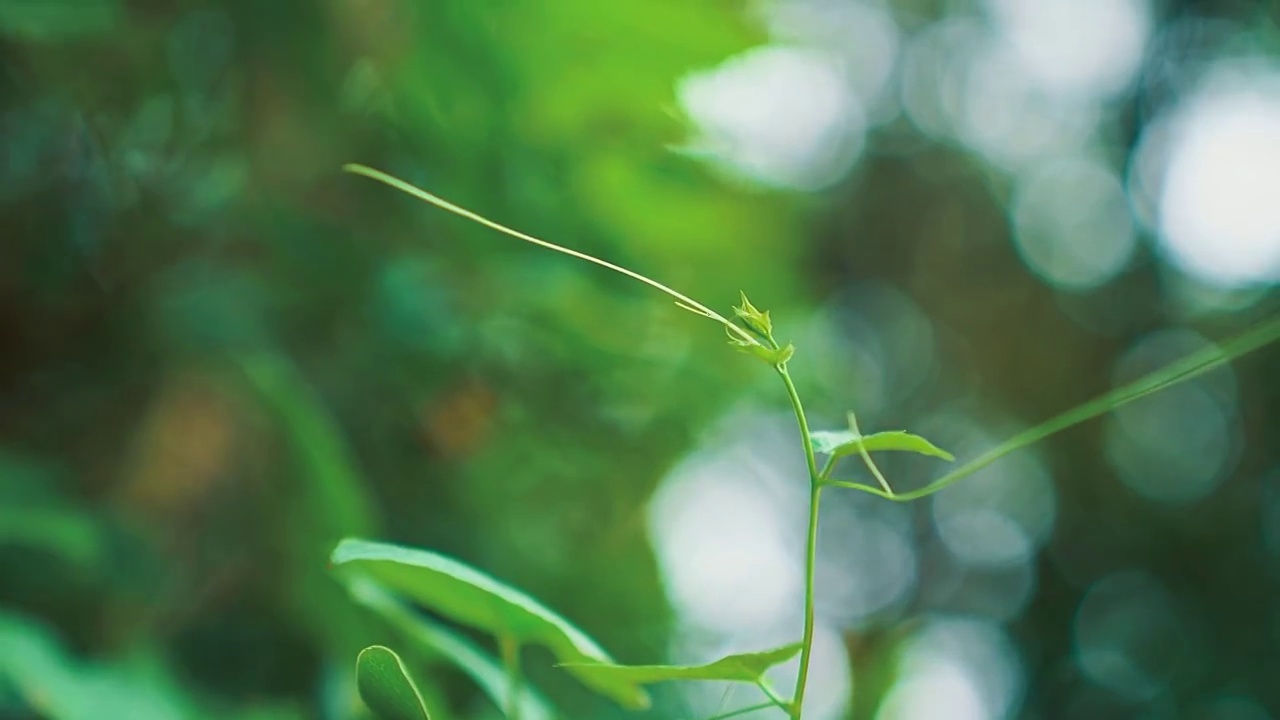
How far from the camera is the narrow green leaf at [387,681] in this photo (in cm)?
17

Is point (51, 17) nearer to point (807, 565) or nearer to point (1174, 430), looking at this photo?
point (807, 565)

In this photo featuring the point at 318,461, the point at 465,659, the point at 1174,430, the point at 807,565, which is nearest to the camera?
the point at 807,565

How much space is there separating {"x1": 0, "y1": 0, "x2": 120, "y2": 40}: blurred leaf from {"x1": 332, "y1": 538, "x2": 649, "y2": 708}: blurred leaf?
0.96 ft

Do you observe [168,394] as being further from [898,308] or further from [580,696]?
[898,308]

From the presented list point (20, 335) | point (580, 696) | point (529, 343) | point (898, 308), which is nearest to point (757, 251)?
point (529, 343)

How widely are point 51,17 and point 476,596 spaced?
0.32 m

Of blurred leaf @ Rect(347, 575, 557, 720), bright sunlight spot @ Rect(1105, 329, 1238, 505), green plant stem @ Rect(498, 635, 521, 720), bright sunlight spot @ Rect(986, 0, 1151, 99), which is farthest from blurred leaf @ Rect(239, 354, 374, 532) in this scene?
bright sunlight spot @ Rect(986, 0, 1151, 99)

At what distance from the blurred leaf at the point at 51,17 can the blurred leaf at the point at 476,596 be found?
0.96ft

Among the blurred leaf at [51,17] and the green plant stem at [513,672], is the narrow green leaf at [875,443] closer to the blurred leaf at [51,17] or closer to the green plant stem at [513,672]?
the green plant stem at [513,672]

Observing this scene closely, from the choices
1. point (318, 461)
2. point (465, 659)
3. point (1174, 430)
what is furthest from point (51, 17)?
point (1174, 430)

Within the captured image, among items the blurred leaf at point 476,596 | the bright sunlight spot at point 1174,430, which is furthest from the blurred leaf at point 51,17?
the bright sunlight spot at point 1174,430

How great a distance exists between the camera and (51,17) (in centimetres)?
39

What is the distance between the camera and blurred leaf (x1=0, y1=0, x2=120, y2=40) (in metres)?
0.39

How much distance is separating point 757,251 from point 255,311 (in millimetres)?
313
